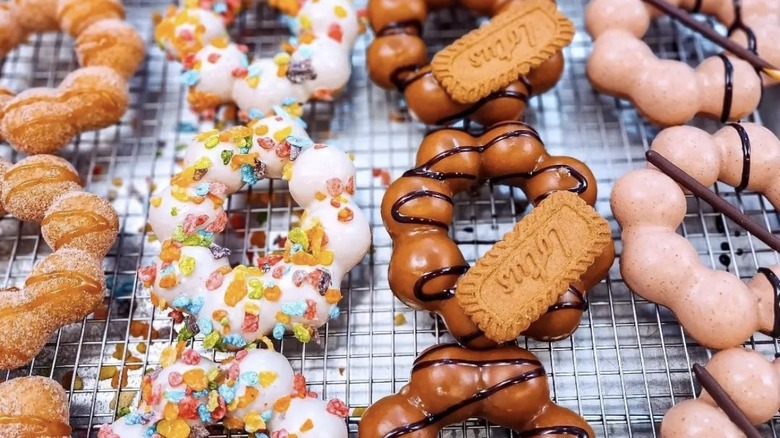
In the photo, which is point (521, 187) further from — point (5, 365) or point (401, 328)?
point (5, 365)

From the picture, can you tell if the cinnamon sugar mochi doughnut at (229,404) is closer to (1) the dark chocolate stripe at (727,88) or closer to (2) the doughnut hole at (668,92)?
(2) the doughnut hole at (668,92)

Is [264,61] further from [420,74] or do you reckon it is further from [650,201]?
[650,201]

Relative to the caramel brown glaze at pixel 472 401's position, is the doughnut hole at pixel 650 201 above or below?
above

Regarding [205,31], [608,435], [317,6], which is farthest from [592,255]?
[205,31]

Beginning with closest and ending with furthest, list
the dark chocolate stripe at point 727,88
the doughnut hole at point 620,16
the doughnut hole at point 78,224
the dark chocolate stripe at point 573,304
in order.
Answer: the dark chocolate stripe at point 573,304 < the doughnut hole at point 78,224 < the dark chocolate stripe at point 727,88 < the doughnut hole at point 620,16

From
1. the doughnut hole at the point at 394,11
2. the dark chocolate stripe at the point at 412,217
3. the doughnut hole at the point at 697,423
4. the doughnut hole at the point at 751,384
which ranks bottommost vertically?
the doughnut hole at the point at 697,423

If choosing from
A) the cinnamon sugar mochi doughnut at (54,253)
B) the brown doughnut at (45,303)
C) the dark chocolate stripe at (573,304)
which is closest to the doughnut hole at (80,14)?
the cinnamon sugar mochi doughnut at (54,253)

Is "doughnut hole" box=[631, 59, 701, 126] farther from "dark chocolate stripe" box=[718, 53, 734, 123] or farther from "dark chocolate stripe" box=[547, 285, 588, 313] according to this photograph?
"dark chocolate stripe" box=[547, 285, 588, 313]

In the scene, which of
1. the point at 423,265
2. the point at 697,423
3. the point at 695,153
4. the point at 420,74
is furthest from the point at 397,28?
the point at 697,423
